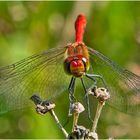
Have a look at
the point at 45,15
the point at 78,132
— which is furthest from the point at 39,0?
the point at 78,132

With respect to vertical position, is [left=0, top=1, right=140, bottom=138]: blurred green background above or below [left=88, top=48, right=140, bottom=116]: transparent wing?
above

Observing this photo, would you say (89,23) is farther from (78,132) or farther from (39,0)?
(78,132)

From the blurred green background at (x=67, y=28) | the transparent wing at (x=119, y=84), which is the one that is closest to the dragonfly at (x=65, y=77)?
the transparent wing at (x=119, y=84)

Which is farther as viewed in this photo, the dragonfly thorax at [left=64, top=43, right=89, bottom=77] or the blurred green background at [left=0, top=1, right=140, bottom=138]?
the blurred green background at [left=0, top=1, right=140, bottom=138]

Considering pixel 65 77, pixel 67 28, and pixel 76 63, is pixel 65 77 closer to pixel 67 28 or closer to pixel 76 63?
pixel 76 63

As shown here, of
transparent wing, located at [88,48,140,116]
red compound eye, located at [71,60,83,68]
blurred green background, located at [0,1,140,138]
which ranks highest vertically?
blurred green background, located at [0,1,140,138]

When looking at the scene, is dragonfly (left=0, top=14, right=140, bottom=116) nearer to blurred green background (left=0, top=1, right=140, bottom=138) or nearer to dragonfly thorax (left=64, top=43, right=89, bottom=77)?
dragonfly thorax (left=64, top=43, right=89, bottom=77)

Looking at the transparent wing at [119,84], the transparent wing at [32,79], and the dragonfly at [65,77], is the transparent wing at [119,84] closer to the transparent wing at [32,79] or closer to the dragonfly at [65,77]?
the dragonfly at [65,77]

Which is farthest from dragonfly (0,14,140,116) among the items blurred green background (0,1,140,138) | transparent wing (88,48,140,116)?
blurred green background (0,1,140,138)
